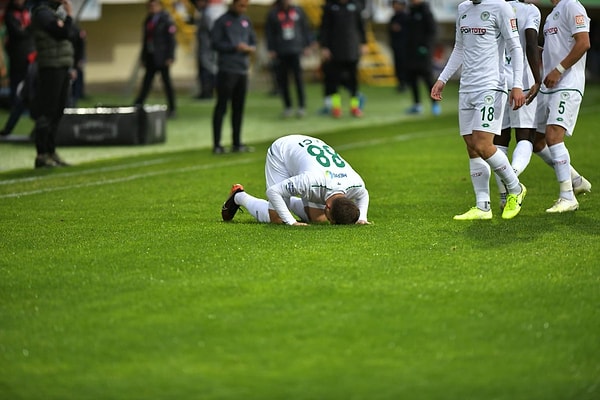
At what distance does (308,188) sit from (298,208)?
65 cm

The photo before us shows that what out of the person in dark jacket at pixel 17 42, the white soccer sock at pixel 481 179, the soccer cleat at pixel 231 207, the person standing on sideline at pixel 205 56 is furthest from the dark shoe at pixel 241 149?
the person standing on sideline at pixel 205 56

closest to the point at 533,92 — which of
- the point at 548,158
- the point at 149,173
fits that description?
the point at 548,158

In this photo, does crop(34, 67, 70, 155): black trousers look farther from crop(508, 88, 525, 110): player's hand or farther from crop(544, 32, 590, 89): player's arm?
crop(508, 88, 525, 110): player's hand

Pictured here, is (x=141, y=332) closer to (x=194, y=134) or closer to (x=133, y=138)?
(x=133, y=138)

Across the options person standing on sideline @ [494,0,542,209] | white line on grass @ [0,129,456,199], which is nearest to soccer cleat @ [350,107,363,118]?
white line on grass @ [0,129,456,199]

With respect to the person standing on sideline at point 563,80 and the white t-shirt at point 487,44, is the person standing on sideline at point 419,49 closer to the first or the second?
the person standing on sideline at point 563,80

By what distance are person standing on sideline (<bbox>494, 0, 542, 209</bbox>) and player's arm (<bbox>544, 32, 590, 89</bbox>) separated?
6.3 inches

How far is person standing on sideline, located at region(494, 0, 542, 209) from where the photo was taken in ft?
31.6

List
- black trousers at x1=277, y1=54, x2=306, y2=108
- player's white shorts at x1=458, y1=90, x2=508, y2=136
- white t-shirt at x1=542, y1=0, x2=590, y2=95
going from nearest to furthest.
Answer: player's white shorts at x1=458, y1=90, x2=508, y2=136
white t-shirt at x1=542, y1=0, x2=590, y2=95
black trousers at x1=277, y1=54, x2=306, y2=108

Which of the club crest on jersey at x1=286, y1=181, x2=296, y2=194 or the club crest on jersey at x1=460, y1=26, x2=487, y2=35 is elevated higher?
the club crest on jersey at x1=460, y1=26, x2=487, y2=35

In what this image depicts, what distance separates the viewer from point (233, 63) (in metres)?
16.1

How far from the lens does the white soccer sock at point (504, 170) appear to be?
9.35m

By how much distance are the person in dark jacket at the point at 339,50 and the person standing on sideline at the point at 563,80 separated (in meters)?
12.0

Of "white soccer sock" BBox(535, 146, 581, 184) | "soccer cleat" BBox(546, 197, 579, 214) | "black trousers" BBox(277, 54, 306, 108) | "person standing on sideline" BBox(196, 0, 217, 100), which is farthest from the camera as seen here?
"person standing on sideline" BBox(196, 0, 217, 100)
